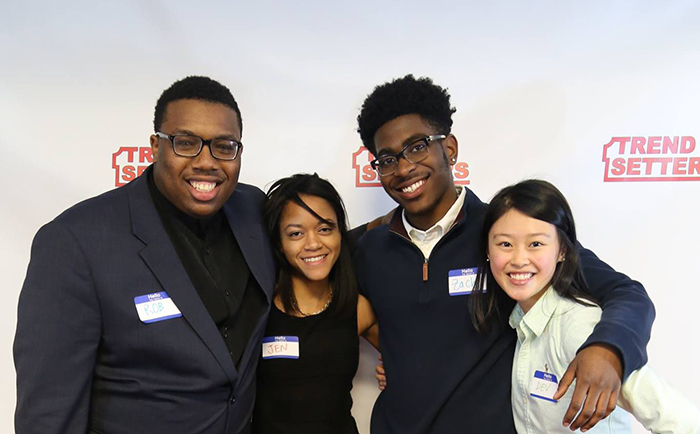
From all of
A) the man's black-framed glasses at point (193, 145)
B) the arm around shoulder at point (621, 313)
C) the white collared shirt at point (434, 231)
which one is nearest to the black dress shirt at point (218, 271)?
the man's black-framed glasses at point (193, 145)

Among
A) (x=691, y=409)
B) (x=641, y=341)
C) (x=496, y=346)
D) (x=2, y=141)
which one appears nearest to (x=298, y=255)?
(x=496, y=346)

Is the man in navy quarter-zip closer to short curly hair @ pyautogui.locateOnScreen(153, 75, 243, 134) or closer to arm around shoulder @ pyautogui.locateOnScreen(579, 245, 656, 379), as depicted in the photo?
arm around shoulder @ pyautogui.locateOnScreen(579, 245, 656, 379)

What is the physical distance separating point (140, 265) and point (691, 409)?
56.5 inches

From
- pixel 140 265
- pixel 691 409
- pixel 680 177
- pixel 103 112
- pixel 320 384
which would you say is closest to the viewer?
pixel 691 409

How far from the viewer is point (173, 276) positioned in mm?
1150

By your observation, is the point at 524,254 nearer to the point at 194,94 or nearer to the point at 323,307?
the point at 323,307

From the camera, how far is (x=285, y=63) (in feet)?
6.57

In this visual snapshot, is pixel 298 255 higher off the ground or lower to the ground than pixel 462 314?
higher

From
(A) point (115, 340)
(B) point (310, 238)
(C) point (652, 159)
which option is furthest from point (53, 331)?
(C) point (652, 159)

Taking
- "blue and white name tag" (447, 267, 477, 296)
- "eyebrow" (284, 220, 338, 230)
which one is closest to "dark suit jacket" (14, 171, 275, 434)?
"eyebrow" (284, 220, 338, 230)

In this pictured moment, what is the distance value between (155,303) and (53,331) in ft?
0.79

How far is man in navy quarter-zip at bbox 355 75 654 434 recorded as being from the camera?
131cm

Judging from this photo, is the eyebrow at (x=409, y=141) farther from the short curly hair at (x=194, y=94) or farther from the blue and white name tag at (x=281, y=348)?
the blue and white name tag at (x=281, y=348)

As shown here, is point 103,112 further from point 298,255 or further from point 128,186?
point 298,255
